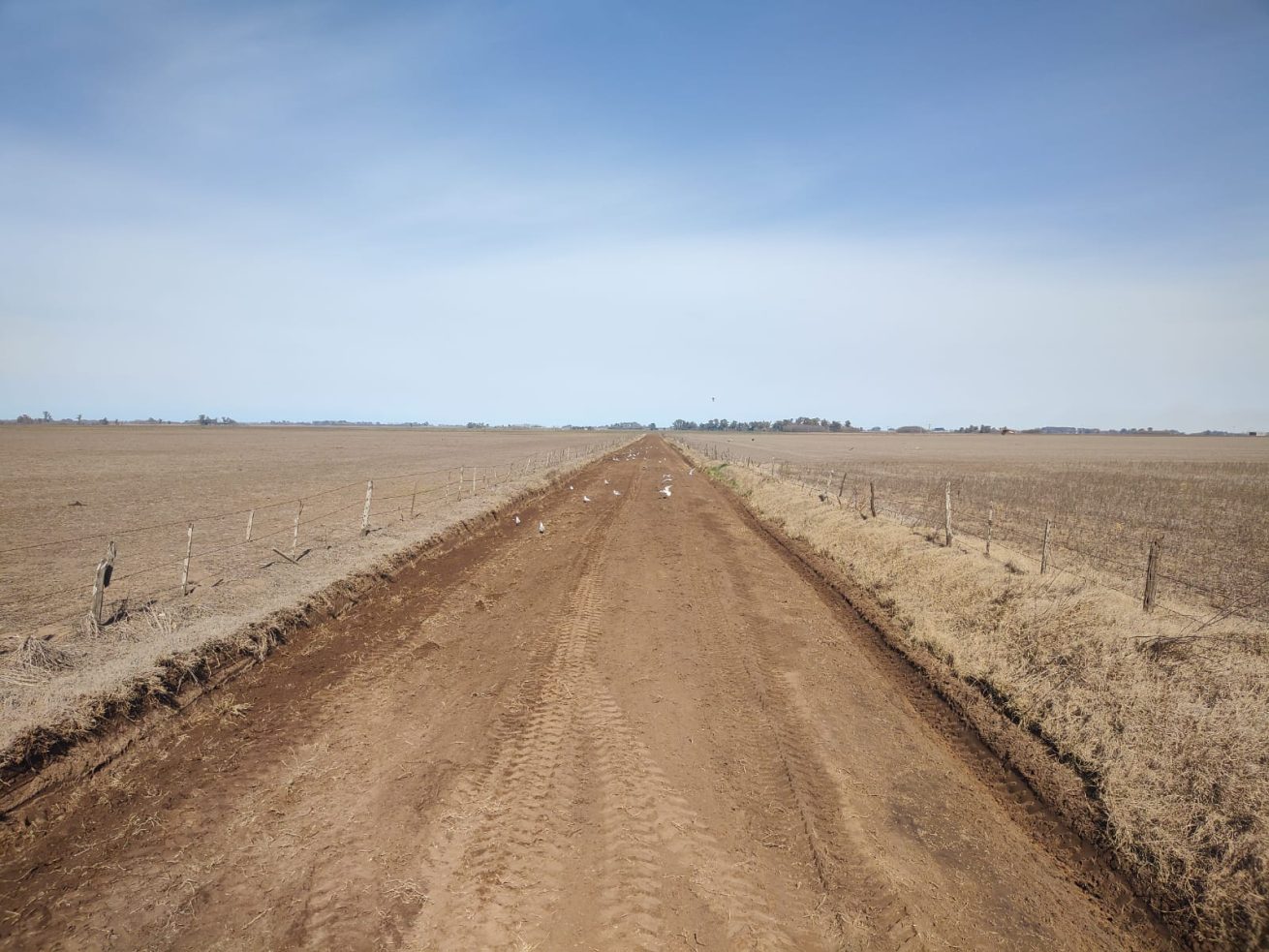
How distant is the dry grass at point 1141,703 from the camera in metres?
4.98

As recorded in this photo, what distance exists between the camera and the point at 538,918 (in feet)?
14.3

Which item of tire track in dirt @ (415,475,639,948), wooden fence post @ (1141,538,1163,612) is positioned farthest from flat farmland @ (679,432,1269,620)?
tire track in dirt @ (415,475,639,948)

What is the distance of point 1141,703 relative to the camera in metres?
7.11

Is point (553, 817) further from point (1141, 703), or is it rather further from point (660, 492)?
point (660, 492)

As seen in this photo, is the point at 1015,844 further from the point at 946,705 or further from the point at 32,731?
the point at 32,731

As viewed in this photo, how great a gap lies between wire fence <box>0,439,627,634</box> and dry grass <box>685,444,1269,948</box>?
511 inches

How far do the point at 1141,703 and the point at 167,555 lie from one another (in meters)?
19.7

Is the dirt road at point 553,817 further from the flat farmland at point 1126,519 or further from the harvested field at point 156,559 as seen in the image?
the flat farmland at point 1126,519

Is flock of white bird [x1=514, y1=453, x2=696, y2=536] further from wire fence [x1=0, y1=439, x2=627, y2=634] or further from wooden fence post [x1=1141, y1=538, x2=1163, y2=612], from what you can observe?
wooden fence post [x1=1141, y1=538, x2=1163, y2=612]

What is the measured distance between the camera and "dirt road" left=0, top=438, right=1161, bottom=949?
4398mm

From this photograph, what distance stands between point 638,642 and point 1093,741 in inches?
235

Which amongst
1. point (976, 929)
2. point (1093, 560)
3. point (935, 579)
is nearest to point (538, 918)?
point (976, 929)

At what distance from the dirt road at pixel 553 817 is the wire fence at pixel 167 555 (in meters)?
4.34

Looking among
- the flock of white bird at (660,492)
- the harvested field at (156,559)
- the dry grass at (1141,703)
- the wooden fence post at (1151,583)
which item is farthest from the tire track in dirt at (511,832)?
the flock of white bird at (660,492)
